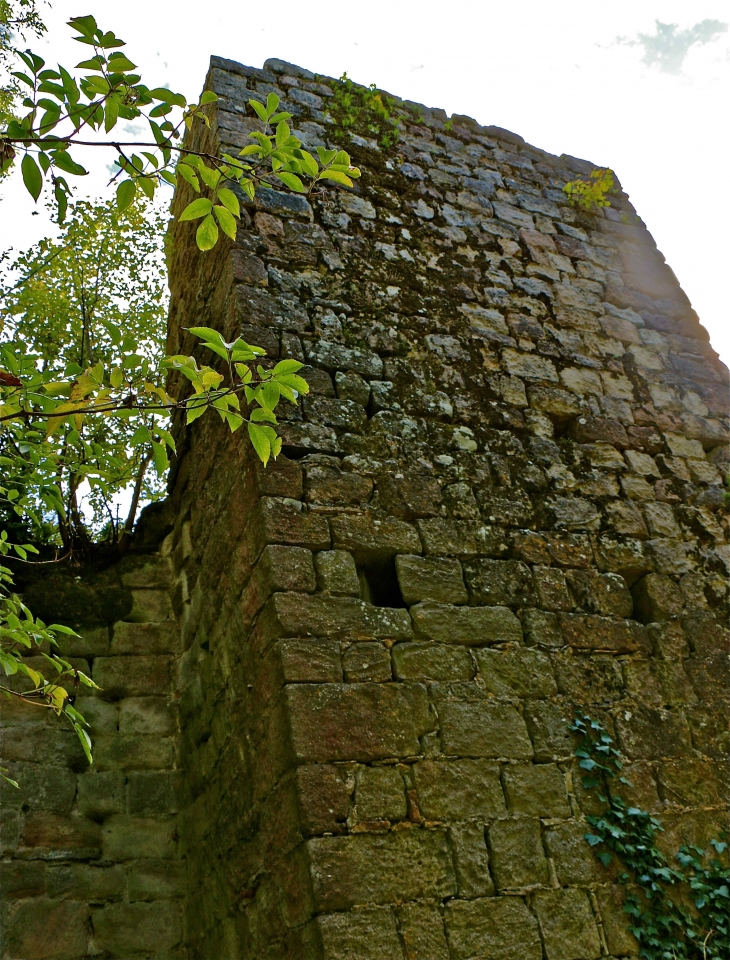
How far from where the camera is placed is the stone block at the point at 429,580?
3.41 m

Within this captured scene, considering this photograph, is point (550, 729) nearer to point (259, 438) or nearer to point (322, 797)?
point (322, 797)

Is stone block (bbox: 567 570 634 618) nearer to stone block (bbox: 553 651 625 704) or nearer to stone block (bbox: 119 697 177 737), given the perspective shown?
stone block (bbox: 553 651 625 704)

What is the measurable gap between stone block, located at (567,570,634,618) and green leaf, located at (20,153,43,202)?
2.63 meters

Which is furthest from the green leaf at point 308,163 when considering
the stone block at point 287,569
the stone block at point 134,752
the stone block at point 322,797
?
the stone block at point 134,752

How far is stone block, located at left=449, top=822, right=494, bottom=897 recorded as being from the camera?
2.87m

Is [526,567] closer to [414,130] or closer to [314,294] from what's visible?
[314,294]

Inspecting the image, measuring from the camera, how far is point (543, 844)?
3049 millimetres

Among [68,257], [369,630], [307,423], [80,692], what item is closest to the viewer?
[369,630]

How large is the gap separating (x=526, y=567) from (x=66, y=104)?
2.49 m

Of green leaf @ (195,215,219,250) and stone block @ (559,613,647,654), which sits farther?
stone block @ (559,613,647,654)

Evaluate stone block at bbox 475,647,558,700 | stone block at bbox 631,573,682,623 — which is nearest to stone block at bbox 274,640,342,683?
stone block at bbox 475,647,558,700

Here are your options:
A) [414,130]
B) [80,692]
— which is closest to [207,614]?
[80,692]

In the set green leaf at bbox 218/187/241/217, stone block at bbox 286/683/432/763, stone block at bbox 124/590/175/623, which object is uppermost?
stone block at bbox 124/590/175/623

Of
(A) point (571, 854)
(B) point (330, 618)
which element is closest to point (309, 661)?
(B) point (330, 618)
